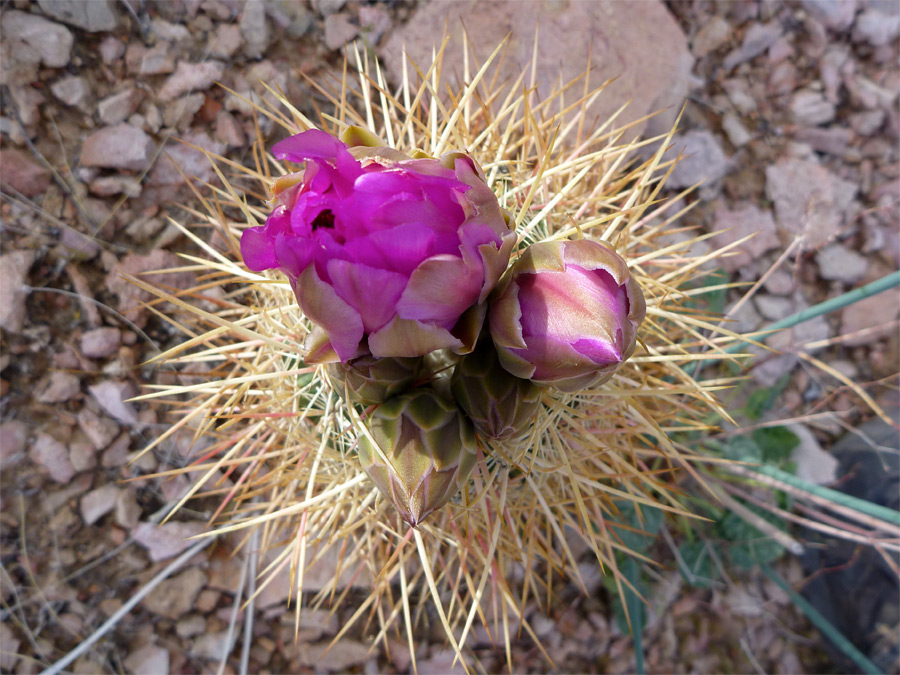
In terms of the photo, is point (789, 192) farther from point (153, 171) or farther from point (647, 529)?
point (153, 171)

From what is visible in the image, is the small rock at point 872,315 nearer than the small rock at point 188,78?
No

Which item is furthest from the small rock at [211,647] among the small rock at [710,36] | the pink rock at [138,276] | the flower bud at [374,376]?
the small rock at [710,36]

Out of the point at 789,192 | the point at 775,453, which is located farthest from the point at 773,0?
the point at 775,453

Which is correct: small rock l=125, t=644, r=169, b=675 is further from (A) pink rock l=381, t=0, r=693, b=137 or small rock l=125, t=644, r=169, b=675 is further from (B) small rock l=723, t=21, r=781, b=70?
(B) small rock l=723, t=21, r=781, b=70

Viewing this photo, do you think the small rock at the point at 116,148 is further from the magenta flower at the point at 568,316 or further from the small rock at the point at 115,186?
the magenta flower at the point at 568,316

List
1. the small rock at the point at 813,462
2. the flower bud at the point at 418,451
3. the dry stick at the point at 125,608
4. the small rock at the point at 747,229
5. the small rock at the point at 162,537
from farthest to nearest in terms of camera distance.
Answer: the small rock at the point at 747,229, the small rock at the point at 813,462, the small rock at the point at 162,537, the dry stick at the point at 125,608, the flower bud at the point at 418,451

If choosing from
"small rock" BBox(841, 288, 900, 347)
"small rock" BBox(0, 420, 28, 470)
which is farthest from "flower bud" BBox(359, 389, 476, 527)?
"small rock" BBox(841, 288, 900, 347)
